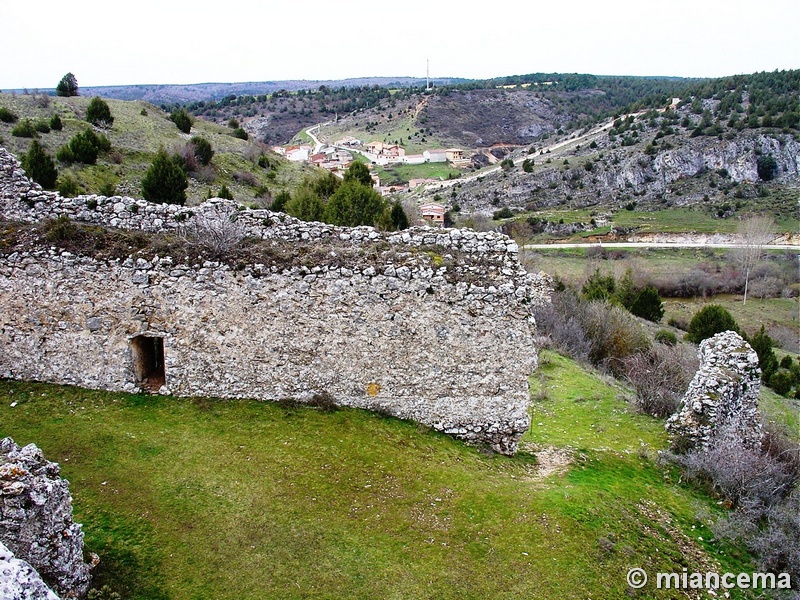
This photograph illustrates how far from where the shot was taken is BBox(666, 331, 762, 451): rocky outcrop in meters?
11.4

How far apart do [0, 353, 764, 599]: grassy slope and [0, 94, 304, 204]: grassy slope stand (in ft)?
65.2

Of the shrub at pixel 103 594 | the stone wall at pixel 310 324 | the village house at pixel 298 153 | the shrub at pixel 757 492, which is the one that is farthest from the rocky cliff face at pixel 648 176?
the shrub at pixel 103 594

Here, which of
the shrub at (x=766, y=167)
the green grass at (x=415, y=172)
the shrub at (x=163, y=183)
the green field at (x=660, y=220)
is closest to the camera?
the shrub at (x=163, y=183)

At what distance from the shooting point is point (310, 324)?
33.5 feet

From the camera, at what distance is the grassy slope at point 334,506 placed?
700cm

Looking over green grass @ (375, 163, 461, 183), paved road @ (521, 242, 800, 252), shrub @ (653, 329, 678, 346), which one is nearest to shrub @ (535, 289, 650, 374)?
shrub @ (653, 329, 678, 346)

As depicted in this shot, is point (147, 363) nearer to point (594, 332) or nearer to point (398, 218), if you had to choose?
point (594, 332)

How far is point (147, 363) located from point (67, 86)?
46968mm

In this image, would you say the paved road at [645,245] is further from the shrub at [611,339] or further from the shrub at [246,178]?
the shrub at [611,339]

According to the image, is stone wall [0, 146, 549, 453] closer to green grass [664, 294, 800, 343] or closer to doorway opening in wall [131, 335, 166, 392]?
doorway opening in wall [131, 335, 166, 392]

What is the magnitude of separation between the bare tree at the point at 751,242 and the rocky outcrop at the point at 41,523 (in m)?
44.0

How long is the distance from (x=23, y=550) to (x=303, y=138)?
110484mm

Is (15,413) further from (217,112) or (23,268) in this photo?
(217,112)

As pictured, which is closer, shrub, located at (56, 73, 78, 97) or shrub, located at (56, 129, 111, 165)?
shrub, located at (56, 129, 111, 165)
